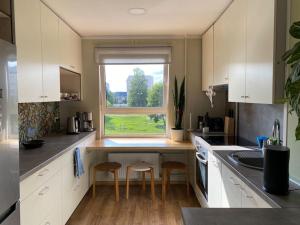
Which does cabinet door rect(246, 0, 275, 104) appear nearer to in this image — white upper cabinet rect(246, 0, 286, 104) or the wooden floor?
white upper cabinet rect(246, 0, 286, 104)

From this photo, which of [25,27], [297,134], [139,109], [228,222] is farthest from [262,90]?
[139,109]

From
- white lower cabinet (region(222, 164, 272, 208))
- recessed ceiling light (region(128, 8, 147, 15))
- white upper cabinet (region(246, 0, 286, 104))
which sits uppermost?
recessed ceiling light (region(128, 8, 147, 15))

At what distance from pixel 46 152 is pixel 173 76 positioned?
2.34 metres

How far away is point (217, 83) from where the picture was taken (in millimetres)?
3039

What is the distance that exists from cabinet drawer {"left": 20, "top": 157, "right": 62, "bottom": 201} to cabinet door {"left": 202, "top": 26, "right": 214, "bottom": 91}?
2.15 metres

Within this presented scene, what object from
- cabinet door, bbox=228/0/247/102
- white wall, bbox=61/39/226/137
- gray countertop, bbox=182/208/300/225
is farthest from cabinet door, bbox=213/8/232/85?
gray countertop, bbox=182/208/300/225

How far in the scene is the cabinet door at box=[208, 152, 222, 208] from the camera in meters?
2.22

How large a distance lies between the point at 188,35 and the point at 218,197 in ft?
8.18

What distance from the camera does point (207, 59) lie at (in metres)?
3.54

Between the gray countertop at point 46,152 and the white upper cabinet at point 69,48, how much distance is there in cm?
88

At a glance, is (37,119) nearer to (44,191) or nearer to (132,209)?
(44,191)

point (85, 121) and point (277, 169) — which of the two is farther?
point (85, 121)

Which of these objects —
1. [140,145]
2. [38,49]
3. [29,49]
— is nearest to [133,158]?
[140,145]

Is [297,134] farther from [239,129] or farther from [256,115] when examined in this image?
[239,129]
